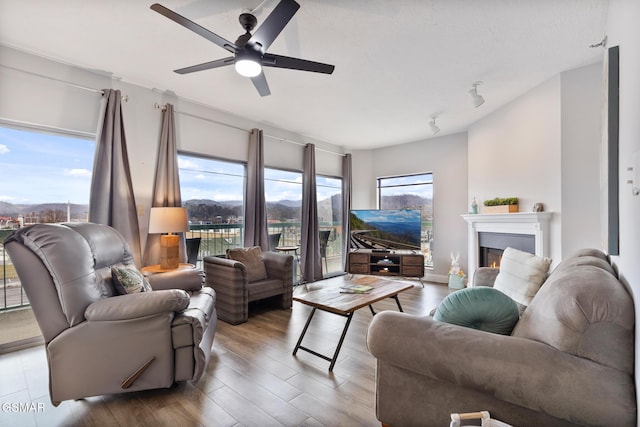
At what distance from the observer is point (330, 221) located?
6.06m

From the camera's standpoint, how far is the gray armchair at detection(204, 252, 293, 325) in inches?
124

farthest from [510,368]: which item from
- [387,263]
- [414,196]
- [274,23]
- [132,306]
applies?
[414,196]

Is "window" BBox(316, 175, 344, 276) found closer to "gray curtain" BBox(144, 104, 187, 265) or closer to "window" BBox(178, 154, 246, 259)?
"window" BBox(178, 154, 246, 259)

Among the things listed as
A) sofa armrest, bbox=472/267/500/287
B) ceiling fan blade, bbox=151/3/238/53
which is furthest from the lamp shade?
sofa armrest, bbox=472/267/500/287

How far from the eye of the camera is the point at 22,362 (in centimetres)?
236

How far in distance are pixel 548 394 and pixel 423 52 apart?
8.58 ft

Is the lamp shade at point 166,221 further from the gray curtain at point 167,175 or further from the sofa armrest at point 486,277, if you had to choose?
the sofa armrest at point 486,277

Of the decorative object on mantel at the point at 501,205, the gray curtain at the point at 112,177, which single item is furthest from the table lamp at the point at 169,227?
the decorative object on mantel at the point at 501,205

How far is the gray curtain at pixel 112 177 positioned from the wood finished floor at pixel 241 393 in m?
1.27

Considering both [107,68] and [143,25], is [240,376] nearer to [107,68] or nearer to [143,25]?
[143,25]

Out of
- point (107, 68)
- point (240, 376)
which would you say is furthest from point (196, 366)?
point (107, 68)

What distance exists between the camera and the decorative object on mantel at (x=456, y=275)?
4.80 m

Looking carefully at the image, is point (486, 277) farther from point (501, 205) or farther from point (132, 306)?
point (132, 306)

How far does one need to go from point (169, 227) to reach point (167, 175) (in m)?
0.79
